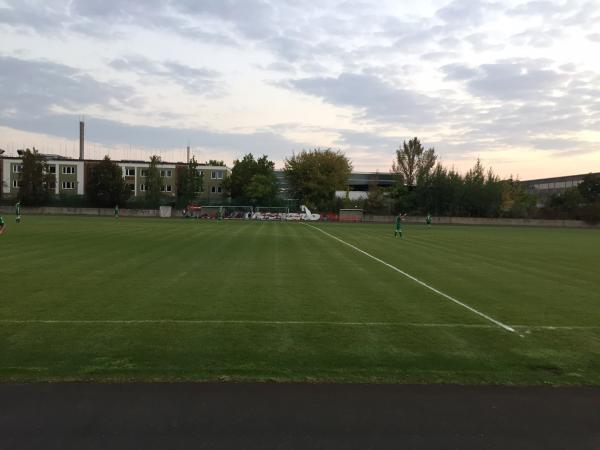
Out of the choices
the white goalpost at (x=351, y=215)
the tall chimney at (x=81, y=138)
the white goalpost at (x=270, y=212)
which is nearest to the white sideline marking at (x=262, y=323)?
the white goalpost at (x=351, y=215)

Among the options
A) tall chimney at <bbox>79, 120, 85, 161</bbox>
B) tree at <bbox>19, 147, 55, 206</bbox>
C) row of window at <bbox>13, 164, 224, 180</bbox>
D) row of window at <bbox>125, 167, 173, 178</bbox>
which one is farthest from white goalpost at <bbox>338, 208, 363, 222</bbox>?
tall chimney at <bbox>79, 120, 85, 161</bbox>

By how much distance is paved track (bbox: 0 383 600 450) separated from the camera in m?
4.18

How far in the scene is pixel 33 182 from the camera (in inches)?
3317

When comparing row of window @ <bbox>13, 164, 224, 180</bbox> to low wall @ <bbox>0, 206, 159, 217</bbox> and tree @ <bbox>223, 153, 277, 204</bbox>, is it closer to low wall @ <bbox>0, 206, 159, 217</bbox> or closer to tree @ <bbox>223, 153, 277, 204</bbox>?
tree @ <bbox>223, 153, 277, 204</bbox>

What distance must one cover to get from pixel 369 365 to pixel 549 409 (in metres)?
2.00

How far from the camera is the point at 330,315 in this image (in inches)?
361

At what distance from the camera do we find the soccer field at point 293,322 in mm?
5996

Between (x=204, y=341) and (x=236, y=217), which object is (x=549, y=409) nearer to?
(x=204, y=341)

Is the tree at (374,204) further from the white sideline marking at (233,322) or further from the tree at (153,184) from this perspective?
the white sideline marking at (233,322)

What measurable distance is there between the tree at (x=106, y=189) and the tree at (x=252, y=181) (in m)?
20.1

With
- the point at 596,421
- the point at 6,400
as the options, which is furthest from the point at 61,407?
the point at 596,421

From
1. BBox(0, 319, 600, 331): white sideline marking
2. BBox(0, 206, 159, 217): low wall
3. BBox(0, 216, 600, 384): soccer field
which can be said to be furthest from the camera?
BBox(0, 206, 159, 217): low wall

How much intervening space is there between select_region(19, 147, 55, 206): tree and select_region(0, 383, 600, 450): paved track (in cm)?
8836

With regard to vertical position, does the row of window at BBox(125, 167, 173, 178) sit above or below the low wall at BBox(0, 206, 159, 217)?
above
